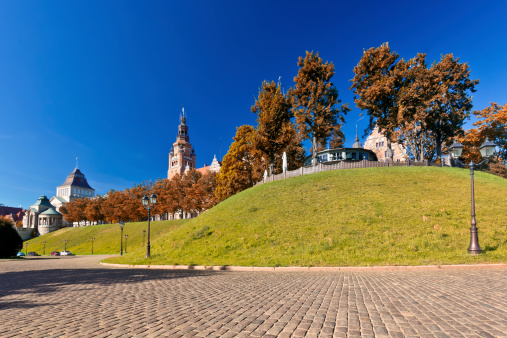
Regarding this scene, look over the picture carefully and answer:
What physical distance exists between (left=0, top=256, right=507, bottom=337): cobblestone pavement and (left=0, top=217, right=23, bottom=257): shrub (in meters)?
25.5

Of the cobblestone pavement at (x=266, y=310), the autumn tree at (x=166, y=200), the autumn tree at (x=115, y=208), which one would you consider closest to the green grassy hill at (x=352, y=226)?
the cobblestone pavement at (x=266, y=310)

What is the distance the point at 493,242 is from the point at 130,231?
182ft

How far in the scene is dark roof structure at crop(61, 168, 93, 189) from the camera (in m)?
163

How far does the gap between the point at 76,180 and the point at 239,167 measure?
159 meters

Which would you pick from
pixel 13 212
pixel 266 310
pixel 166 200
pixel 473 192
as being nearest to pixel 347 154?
pixel 473 192

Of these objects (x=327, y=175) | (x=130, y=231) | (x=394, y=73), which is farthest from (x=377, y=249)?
(x=130, y=231)

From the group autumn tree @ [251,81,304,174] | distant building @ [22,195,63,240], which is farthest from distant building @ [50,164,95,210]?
autumn tree @ [251,81,304,174]

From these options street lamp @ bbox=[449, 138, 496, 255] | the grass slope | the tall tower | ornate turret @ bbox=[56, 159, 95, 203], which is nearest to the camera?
street lamp @ bbox=[449, 138, 496, 255]

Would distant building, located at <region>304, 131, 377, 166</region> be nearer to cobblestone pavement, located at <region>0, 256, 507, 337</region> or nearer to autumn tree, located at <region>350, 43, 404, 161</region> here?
autumn tree, located at <region>350, 43, 404, 161</region>

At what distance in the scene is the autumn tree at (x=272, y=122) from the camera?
Result: 1531 inches

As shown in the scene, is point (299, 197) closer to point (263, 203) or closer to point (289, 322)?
point (263, 203)

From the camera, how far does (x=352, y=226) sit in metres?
17.7

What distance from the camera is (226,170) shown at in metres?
46.6

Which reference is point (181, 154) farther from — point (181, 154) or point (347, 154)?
point (347, 154)
